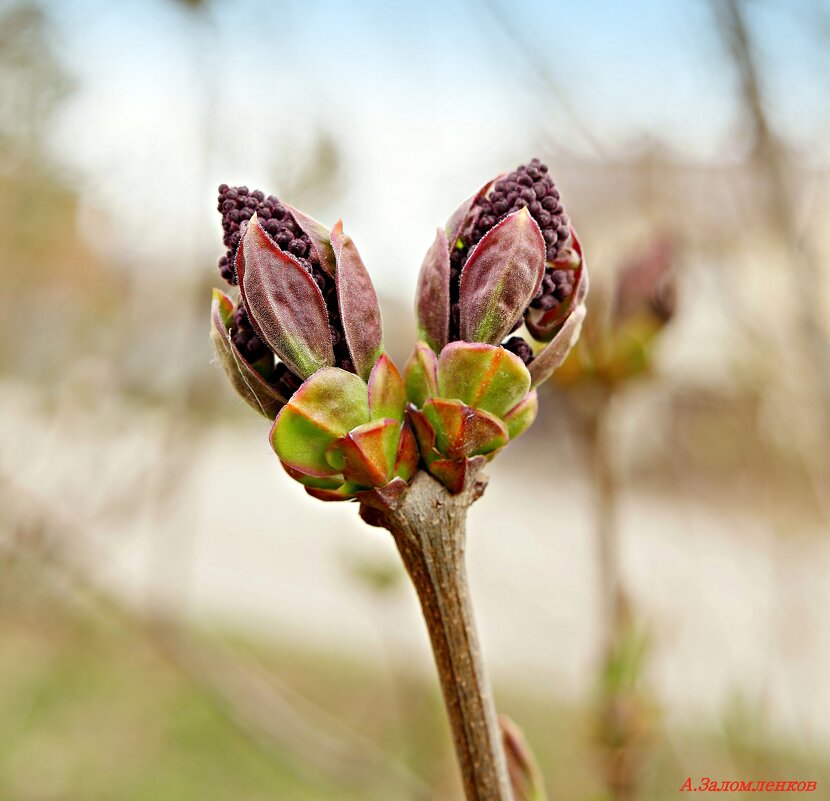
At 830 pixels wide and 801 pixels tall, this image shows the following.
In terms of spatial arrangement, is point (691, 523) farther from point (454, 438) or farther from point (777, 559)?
point (454, 438)

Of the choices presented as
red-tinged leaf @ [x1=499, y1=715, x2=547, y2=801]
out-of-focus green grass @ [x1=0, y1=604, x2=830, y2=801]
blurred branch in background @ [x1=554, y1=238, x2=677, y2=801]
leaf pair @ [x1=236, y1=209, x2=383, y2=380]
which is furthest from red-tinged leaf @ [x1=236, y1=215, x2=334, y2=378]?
out-of-focus green grass @ [x1=0, y1=604, x2=830, y2=801]

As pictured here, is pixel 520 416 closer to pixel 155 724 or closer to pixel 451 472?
pixel 451 472

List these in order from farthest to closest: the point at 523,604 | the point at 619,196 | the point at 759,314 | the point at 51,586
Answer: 1. the point at 523,604
2. the point at 51,586
3. the point at 619,196
4. the point at 759,314

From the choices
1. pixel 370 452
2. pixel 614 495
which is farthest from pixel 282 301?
pixel 614 495

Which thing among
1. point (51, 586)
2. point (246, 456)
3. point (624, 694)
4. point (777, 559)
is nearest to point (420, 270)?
point (624, 694)

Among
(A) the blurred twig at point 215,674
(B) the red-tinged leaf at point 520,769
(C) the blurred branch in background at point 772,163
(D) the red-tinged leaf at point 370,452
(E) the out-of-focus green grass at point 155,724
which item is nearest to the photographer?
(D) the red-tinged leaf at point 370,452

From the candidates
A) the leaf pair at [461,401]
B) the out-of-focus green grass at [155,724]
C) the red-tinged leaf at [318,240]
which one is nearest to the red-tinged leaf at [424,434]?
the leaf pair at [461,401]

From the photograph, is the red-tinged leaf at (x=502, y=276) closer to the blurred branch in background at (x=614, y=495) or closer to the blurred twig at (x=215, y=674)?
the blurred branch in background at (x=614, y=495)

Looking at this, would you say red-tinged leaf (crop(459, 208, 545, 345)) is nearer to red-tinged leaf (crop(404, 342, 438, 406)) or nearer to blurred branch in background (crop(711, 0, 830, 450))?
red-tinged leaf (crop(404, 342, 438, 406))
